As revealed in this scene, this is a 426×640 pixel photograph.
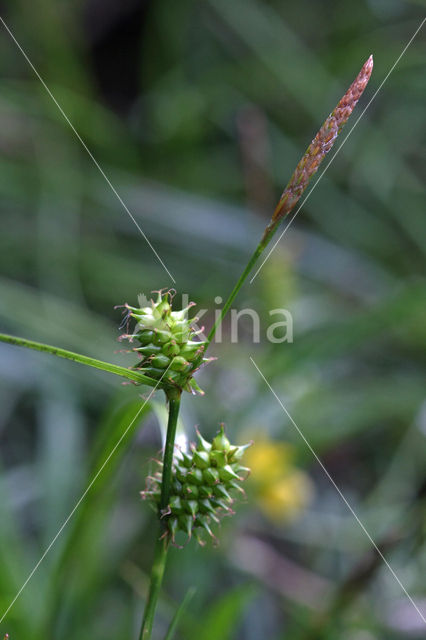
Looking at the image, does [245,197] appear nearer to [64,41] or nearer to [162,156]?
[162,156]

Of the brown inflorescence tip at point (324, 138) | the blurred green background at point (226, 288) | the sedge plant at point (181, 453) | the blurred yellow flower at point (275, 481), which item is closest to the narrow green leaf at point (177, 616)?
the sedge plant at point (181, 453)

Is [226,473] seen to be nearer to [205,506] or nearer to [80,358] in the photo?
[205,506]

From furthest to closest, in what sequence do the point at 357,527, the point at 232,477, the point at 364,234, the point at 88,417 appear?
the point at 364,234
the point at 88,417
the point at 357,527
the point at 232,477

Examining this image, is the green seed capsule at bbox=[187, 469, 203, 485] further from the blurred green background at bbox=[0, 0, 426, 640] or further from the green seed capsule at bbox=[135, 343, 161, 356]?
the blurred green background at bbox=[0, 0, 426, 640]

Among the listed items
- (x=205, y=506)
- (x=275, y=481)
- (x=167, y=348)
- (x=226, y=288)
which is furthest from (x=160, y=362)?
(x=226, y=288)

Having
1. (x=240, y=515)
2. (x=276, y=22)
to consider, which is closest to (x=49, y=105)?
(x=276, y=22)

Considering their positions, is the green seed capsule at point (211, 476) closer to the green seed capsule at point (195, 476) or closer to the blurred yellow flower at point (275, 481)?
the green seed capsule at point (195, 476)

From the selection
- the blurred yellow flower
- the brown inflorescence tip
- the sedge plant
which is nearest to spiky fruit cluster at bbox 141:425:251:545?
the sedge plant
